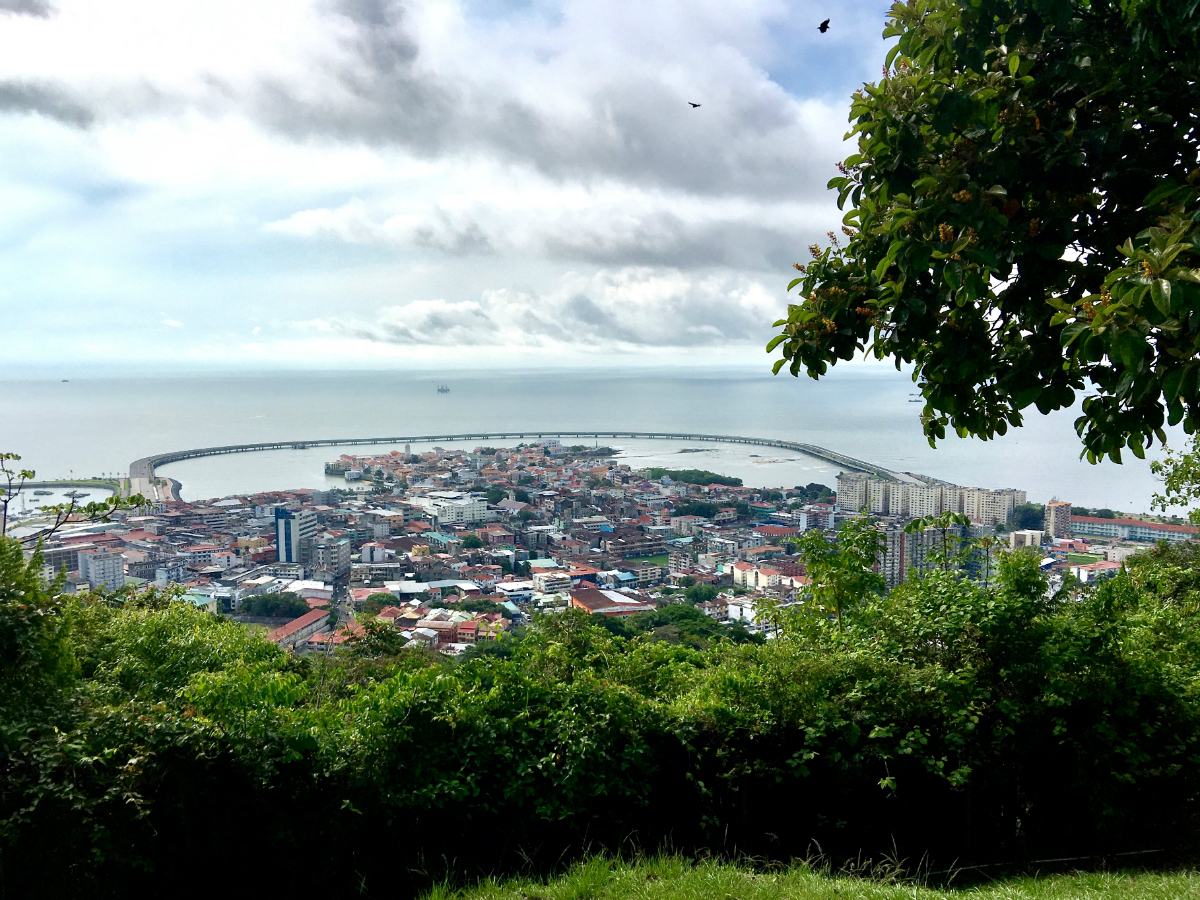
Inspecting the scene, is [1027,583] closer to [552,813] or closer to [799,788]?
[799,788]

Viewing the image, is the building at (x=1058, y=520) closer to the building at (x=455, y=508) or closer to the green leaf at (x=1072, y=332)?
the building at (x=455, y=508)

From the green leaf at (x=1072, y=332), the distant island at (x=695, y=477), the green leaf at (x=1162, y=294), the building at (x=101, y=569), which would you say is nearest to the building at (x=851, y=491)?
the distant island at (x=695, y=477)

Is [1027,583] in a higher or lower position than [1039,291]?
lower

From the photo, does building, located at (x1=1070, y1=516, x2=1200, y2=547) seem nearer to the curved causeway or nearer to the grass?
the curved causeway

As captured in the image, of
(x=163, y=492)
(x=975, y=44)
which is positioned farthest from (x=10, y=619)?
(x=163, y=492)

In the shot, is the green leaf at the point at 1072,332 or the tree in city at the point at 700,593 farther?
the tree in city at the point at 700,593

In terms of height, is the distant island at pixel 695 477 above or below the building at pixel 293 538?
above

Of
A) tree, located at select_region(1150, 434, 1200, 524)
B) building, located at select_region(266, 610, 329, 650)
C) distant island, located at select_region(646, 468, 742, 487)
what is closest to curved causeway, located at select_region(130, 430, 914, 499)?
distant island, located at select_region(646, 468, 742, 487)
